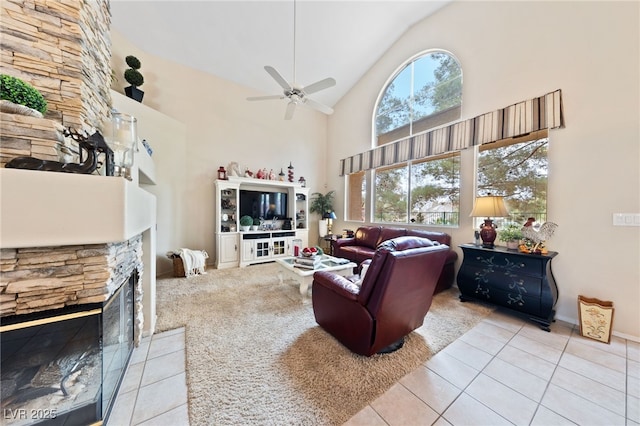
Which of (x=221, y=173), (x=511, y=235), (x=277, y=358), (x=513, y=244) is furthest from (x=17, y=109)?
(x=511, y=235)

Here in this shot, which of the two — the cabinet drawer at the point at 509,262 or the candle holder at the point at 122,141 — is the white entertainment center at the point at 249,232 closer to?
the candle holder at the point at 122,141

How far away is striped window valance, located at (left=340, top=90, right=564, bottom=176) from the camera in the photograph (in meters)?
2.55

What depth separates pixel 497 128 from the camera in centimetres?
298

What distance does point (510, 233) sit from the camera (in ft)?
9.27

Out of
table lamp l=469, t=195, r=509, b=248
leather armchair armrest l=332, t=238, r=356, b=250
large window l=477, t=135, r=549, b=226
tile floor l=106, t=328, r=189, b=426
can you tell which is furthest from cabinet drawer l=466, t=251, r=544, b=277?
tile floor l=106, t=328, r=189, b=426

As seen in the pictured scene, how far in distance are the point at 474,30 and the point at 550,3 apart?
87 cm

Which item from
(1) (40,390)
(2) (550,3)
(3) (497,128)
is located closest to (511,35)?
(2) (550,3)

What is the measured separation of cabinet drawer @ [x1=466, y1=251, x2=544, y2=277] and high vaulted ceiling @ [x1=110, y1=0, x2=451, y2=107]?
13.5 ft

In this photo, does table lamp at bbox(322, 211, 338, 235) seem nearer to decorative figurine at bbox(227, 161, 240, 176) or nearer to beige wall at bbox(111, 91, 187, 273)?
decorative figurine at bbox(227, 161, 240, 176)

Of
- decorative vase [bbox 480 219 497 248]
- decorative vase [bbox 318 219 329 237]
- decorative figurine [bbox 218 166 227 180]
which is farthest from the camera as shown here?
decorative vase [bbox 318 219 329 237]

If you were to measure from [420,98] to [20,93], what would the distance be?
4880 mm

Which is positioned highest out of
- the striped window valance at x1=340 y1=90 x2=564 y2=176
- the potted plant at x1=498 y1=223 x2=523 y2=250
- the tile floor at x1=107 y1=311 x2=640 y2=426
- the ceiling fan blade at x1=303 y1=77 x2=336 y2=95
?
the ceiling fan blade at x1=303 y1=77 x2=336 y2=95

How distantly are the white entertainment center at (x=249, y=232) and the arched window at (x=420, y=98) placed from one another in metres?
2.55

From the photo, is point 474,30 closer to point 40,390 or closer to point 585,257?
point 585,257
